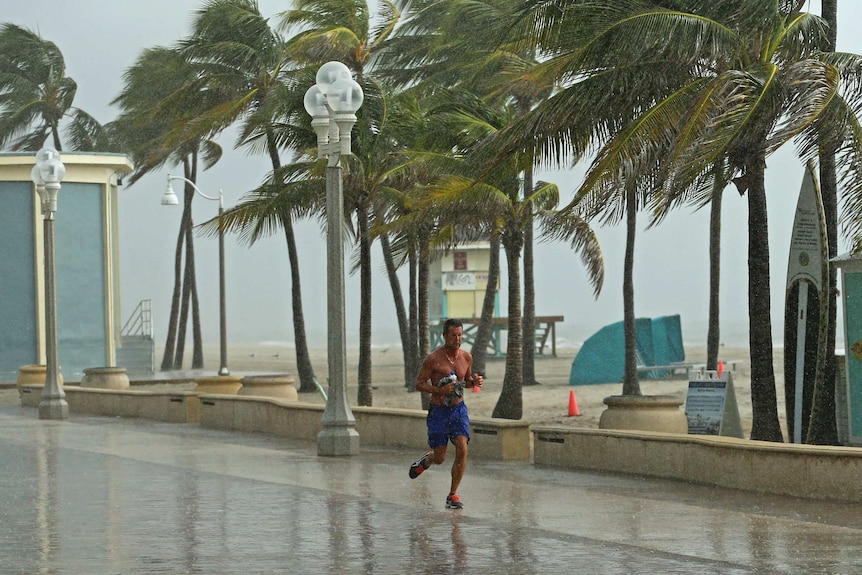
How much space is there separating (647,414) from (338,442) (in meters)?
3.66

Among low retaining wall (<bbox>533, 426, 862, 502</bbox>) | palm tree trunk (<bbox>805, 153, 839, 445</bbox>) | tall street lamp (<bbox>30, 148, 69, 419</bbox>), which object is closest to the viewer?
low retaining wall (<bbox>533, 426, 862, 502</bbox>)

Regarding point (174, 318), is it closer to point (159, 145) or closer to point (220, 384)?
point (159, 145)

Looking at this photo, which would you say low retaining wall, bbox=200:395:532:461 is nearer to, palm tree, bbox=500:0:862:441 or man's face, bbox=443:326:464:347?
palm tree, bbox=500:0:862:441

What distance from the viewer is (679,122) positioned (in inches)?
592

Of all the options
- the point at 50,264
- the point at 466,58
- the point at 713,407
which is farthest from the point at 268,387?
the point at 466,58

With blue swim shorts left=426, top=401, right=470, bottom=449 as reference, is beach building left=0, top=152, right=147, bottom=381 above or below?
above

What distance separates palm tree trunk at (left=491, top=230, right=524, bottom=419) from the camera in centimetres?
2514

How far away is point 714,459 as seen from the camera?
11.9m

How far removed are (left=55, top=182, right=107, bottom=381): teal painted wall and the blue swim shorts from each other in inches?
1140

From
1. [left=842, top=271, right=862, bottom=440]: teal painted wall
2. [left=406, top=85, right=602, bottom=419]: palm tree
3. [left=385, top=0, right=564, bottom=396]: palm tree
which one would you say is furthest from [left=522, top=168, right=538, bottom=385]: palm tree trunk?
[left=842, top=271, right=862, bottom=440]: teal painted wall

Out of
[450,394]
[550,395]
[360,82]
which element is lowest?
[550,395]

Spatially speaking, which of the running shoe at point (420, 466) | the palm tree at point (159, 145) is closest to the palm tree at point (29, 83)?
the palm tree at point (159, 145)

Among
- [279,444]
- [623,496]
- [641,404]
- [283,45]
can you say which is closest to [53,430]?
[279,444]

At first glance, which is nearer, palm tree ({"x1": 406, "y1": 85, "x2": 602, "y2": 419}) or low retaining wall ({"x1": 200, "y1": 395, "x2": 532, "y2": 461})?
low retaining wall ({"x1": 200, "y1": 395, "x2": 532, "y2": 461})
